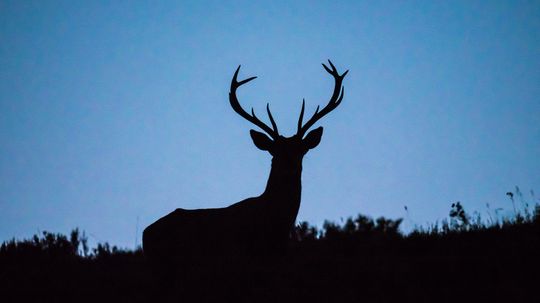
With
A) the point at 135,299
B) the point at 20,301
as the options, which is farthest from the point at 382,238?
the point at 20,301

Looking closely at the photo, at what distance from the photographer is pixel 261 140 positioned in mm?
7047

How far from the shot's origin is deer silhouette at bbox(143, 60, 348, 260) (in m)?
6.47

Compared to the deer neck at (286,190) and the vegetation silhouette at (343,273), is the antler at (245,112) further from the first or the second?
the vegetation silhouette at (343,273)

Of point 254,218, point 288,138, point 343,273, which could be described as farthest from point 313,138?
point 343,273

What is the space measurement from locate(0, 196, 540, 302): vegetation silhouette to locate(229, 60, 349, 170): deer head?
3.88 ft

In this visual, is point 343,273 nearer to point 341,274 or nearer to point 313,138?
point 341,274

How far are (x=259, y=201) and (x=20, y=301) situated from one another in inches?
110

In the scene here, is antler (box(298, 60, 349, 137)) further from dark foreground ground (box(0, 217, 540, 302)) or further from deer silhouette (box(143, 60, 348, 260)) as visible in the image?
dark foreground ground (box(0, 217, 540, 302))

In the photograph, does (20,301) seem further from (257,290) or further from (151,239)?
(257,290)

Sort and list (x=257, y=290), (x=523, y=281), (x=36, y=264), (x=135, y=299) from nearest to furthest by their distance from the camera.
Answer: (x=523, y=281) → (x=257, y=290) → (x=135, y=299) → (x=36, y=264)

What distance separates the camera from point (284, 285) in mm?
5023

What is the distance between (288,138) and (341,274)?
6.56 feet

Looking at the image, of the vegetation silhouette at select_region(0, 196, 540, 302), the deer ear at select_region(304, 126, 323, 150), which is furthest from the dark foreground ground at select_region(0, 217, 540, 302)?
the deer ear at select_region(304, 126, 323, 150)

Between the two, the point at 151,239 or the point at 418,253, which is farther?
the point at 151,239
